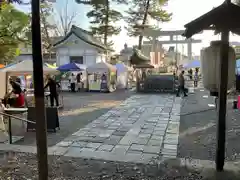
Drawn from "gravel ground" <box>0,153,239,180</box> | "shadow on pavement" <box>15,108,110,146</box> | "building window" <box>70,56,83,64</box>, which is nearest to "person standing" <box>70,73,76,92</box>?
"building window" <box>70,56,83,64</box>

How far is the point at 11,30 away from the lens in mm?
7691

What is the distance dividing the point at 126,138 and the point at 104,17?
23856 millimetres

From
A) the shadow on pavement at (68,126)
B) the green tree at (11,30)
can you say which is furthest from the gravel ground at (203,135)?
the green tree at (11,30)

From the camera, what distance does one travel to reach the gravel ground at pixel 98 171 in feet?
15.1

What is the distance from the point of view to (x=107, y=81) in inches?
811

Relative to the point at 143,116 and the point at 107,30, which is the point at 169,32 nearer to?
the point at 107,30

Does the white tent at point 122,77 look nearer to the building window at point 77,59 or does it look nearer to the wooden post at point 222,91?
the building window at point 77,59

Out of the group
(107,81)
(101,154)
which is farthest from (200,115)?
(107,81)

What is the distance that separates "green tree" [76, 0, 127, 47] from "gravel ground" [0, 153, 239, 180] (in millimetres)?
23119

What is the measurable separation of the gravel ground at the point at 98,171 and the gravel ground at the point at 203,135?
3.12 feet

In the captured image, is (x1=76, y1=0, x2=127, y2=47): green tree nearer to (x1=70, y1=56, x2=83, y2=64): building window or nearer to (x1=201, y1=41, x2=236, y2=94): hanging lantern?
(x1=70, y1=56, x2=83, y2=64): building window

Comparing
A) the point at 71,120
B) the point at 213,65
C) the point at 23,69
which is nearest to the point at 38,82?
the point at 213,65

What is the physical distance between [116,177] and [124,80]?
1948 centimetres

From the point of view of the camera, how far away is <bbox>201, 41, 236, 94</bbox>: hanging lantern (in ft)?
15.2
